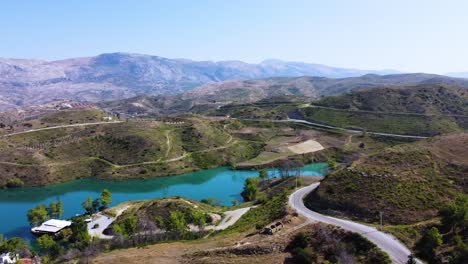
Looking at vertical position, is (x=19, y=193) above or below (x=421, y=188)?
below

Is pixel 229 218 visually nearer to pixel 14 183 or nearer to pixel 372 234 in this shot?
pixel 372 234

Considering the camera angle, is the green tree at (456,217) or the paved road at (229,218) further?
the paved road at (229,218)

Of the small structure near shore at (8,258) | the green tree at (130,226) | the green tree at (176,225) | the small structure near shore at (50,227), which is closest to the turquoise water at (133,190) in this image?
the small structure near shore at (50,227)

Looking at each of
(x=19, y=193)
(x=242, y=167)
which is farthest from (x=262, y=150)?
(x=19, y=193)

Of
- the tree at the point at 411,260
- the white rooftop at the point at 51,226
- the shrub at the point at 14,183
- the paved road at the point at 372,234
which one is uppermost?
the tree at the point at 411,260

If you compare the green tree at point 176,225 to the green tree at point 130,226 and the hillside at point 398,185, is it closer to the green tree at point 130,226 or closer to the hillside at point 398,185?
the green tree at point 130,226

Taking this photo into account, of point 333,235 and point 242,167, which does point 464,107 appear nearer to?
point 242,167
